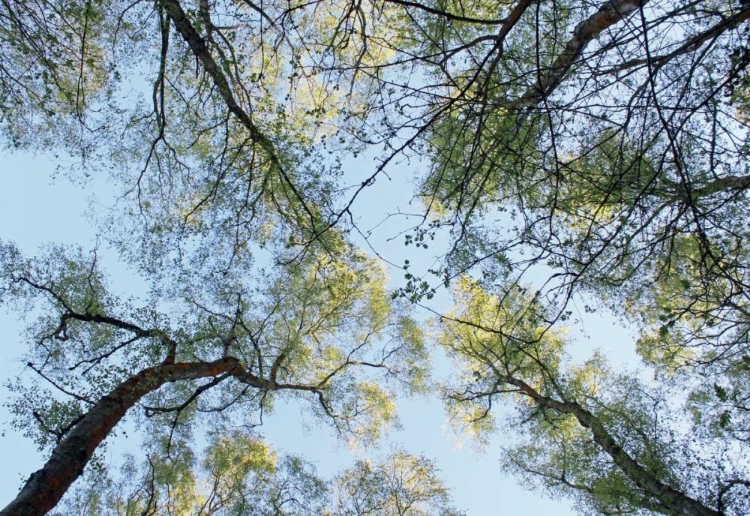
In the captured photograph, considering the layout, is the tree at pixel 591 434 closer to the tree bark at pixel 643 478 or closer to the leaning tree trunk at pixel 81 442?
the tree bark at pixel 643 478

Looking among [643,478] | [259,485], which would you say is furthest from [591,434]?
[259,485]

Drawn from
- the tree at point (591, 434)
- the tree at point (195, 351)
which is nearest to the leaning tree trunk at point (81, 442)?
the tree at point (195, 351)

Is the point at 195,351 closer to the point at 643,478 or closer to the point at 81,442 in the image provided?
the point at 81,442

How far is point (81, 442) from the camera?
228 inches

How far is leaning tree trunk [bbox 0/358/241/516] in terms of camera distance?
4.91 meters

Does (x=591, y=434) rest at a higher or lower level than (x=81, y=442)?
higher

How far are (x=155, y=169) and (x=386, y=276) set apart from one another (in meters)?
6.99

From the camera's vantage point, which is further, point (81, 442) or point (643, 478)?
point (643, 478)

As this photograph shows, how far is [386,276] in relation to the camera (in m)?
14.1

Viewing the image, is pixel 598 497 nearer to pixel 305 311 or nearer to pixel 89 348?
pixel 305 311

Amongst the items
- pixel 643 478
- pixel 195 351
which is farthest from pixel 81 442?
pixel 643 478

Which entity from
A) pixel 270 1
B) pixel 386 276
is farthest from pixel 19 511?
pixel 386 276

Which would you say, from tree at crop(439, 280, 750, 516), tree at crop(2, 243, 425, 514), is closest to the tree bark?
tree at crop(439, 280, 750, 516)

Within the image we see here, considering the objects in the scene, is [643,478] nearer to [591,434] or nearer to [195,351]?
[591,434]
